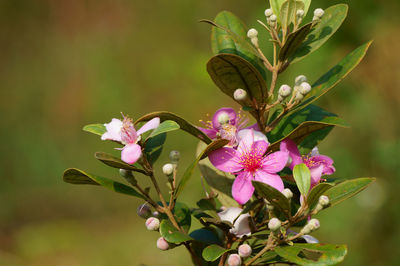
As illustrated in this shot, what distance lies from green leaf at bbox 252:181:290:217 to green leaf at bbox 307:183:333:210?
3 cm

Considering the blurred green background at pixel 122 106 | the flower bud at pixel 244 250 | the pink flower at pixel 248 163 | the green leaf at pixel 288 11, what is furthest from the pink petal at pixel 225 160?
the blurred green background at pixel 122 106

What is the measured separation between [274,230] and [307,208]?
6 centimetres

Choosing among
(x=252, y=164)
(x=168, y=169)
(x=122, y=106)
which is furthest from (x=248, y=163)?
(x=122, y=106)

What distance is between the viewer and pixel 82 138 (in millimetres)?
3404

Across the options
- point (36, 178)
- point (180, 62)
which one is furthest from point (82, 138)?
point (180, 62)

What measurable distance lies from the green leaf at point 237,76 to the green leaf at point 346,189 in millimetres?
160

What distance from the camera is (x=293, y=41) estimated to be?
66 cm

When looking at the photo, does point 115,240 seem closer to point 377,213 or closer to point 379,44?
point 377,213

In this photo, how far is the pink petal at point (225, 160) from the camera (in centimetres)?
64

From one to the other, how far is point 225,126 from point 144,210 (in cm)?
16

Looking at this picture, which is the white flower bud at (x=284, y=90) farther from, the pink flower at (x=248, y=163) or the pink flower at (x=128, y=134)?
the pink flower at (x=128, y=134)

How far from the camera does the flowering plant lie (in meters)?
0.59

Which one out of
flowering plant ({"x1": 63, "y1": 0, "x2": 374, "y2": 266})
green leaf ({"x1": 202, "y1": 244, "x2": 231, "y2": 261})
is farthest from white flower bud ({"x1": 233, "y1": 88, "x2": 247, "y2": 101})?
green leaf ({"x1": 202, "y1": 244, "x2": 231, "y2": 261})

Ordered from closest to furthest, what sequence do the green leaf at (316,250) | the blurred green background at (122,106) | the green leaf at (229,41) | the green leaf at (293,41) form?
the green leaf at (316,250), the green leaf at (293,41), the green leaf at (229,41), the blurred green background at (122,106)
